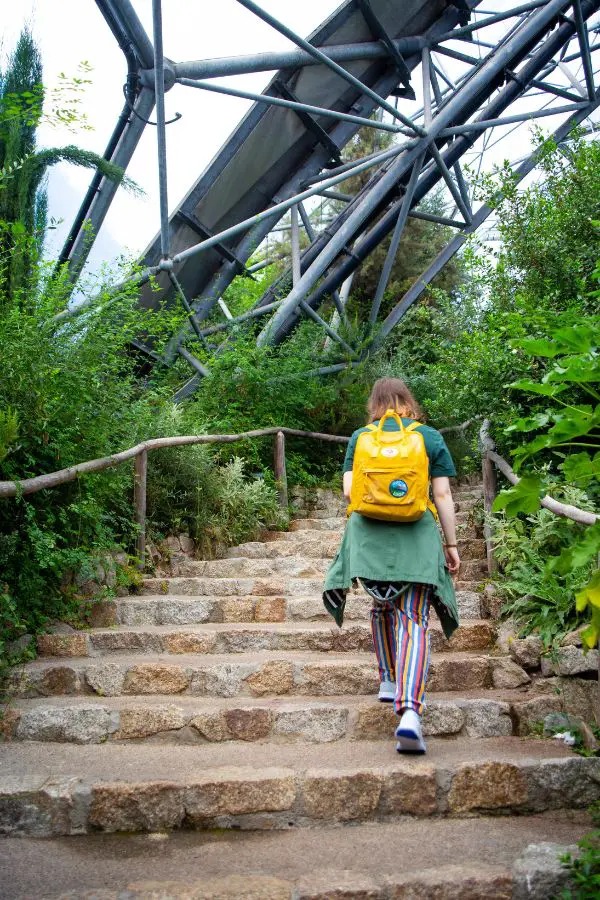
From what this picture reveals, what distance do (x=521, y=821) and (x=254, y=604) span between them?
251cm

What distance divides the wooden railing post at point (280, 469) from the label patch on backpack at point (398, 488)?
4605 mm

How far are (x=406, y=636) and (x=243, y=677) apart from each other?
3.76 ft

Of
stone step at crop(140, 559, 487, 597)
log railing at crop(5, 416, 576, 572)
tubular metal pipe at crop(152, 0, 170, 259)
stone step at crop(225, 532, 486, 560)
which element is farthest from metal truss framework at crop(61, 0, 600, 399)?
stone step at crop(140, 559, 487, 597)

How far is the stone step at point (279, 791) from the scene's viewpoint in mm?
2822

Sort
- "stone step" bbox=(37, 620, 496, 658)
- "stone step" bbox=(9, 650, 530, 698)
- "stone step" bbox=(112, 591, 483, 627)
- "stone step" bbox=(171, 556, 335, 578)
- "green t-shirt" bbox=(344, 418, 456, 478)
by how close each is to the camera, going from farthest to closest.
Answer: "stone step" bbox=(171, 556, 335, 578) < "stone step" bbox=(112, 591, 483, 627) < "stone step" bbox=(37, 620, 496, 658) < "stone step" bbox=(9, 650, 530, 698) < "green t-shirt" bbox=(344, 418, 456, 478)

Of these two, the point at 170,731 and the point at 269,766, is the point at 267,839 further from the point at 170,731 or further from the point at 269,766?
the point at 170,731

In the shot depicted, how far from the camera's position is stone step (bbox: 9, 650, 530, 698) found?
13.1 ft

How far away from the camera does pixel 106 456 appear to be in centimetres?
499

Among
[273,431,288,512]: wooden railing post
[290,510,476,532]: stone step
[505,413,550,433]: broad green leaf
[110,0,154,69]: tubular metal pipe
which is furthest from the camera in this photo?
[273,431,288,512]: wooden railing post

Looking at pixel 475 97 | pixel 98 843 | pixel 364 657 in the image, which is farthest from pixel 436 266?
pixel 98 843

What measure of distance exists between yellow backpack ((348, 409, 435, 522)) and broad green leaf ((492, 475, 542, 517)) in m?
1.30

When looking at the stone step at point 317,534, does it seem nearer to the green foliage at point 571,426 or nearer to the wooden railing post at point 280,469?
the wooden railing post at point 280,469

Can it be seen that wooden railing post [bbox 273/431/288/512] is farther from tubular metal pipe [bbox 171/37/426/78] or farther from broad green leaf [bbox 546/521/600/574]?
broad green leaf [bbox 546/521/600/574]

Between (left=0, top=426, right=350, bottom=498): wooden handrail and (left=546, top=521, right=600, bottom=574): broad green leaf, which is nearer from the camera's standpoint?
(left=546, top=521, right=600, bottom=574): broad green leaf
